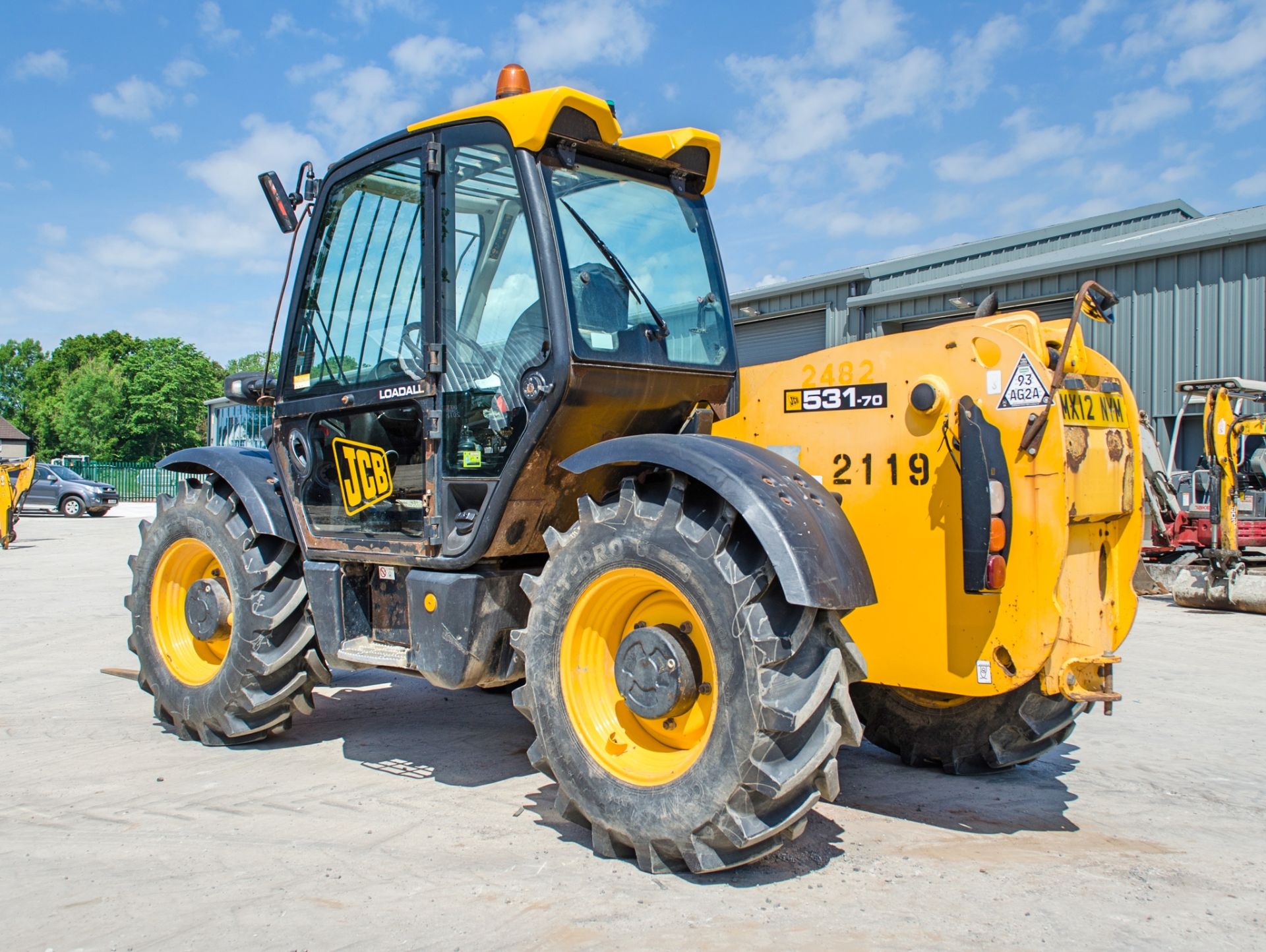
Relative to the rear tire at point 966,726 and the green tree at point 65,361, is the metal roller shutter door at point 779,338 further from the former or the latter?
the green tree at point 65,361

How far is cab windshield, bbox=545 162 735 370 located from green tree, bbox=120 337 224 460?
54.8 m

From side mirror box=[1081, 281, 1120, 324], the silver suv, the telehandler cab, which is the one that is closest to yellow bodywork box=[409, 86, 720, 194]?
the telehandler cab

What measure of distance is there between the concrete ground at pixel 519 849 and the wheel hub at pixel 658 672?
577 mm

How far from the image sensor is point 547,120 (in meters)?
4.25

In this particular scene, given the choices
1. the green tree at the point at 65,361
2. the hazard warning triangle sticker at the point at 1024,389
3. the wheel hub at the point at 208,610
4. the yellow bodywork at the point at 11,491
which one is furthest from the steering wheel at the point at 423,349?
the green tree at the point at 65,361

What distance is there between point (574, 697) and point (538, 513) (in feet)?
2.91

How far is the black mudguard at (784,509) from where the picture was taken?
339 cm

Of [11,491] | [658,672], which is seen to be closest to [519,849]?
[658,672]

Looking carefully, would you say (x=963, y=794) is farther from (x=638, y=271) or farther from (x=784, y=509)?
(x=638, y=271)

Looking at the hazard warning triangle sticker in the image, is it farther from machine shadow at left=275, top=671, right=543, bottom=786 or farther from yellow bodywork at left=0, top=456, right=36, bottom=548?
yellow bodywork at left=0, top=456, right=36, bottom=548

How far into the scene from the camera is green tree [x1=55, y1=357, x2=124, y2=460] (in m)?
55.8

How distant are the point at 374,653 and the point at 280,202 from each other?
2288 mm

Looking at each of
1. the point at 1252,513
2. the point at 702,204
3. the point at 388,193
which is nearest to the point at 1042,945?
the point at 702,204

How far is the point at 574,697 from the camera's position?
397 cm
